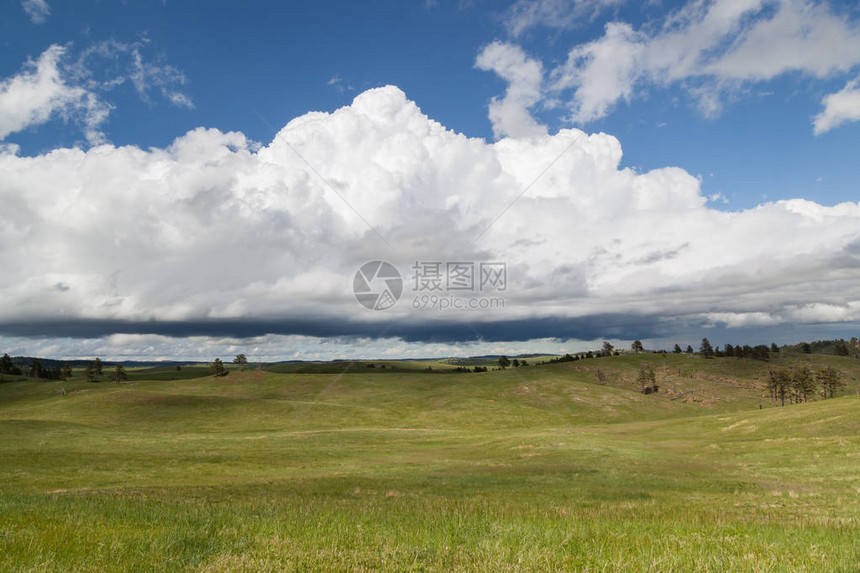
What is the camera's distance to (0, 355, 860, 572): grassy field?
717 centimetres

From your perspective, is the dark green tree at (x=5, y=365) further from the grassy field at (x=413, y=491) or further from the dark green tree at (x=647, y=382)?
the dark green tree at (x=647, y=382)

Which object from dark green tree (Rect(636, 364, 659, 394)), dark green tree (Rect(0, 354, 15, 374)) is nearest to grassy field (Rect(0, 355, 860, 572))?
dark green tree (Rect(636, 364, 659, 394))

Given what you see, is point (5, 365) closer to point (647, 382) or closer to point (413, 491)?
point (413, 491)

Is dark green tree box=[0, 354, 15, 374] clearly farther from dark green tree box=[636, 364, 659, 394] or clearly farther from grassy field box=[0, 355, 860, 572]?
dark green tree box=[636, 364, 659, 394]

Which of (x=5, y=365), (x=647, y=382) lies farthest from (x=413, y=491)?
(x=5, y=365)

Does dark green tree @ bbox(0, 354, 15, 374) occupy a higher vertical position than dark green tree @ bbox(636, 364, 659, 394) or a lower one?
higher

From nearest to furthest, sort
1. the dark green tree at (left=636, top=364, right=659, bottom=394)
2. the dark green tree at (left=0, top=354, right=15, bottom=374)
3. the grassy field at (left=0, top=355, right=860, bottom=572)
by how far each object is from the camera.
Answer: the grassy field at (left=0, top=355, right=860, bottom=572) → the dark green tree at (left=636, top=364, right=659, bottom=394) → the dark green tree at (left=0, top=354, right=15, bottom=374)

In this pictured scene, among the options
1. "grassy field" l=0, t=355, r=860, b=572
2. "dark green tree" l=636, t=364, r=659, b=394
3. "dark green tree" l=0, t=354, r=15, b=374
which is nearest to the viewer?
"grassy field" l=0, t=355, r=860, b=572

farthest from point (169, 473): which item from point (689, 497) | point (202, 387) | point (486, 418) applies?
point (202, 387)

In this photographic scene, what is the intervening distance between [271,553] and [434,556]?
2.52 m

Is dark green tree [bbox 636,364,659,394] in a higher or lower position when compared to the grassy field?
lower

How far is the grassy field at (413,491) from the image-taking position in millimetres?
7168

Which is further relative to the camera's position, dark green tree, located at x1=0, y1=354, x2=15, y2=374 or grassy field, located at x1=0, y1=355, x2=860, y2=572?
dark green tree, located at x1=0, y1=354, x2=15, y2=374

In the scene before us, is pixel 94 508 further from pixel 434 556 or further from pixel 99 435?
pixel 99 435
